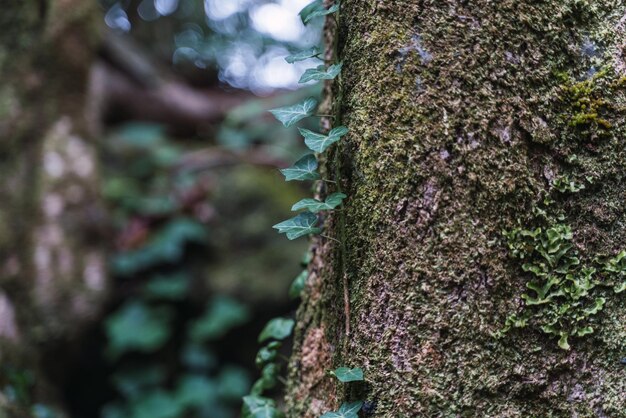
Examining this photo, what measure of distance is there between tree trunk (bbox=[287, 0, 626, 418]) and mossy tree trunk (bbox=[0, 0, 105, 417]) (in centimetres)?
263

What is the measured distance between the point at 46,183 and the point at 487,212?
3196mm

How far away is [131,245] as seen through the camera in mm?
4062

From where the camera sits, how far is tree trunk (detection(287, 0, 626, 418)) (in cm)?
95

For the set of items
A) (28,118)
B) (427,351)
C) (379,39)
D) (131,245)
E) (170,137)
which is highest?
(170,137)

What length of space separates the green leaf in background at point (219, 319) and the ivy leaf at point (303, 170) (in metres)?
2.84

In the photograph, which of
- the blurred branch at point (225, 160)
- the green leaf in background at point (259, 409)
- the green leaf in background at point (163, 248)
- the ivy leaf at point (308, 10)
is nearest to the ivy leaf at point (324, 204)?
the ivy leaf at point (308, 10)

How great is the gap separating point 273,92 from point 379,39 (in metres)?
5.98

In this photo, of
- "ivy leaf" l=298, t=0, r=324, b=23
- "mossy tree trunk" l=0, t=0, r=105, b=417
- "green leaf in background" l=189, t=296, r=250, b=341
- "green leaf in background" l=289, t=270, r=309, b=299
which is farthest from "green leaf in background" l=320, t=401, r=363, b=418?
"green leaf in background" l=189, t=296, r=250, b=341

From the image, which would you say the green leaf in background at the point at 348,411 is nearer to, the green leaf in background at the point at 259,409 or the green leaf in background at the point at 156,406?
the green leaf in background at the point at 259,409

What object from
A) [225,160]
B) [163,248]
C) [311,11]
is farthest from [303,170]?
[225,160]

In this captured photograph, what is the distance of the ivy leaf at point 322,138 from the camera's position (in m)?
1.04

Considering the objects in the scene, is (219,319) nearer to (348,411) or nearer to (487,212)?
(348,411)

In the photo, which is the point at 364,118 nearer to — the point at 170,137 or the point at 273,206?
the point at 273,206

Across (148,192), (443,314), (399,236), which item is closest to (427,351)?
(443,314)
